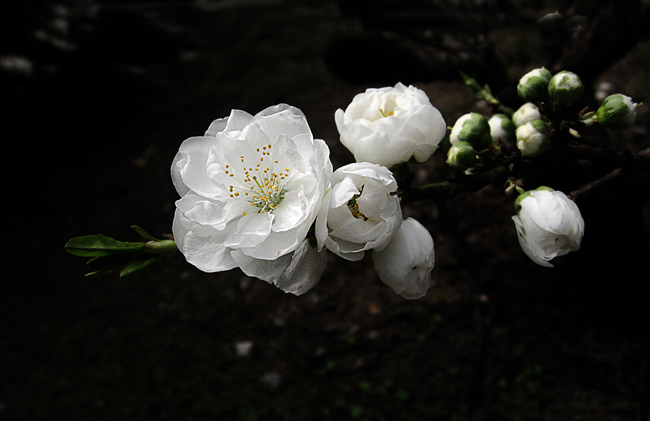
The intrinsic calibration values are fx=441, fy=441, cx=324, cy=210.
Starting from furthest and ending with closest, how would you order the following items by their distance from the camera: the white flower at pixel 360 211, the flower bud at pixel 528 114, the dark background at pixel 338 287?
the dark background at pixel 338 287, the flower bud at pixel 528 114, the white flower at pixel 360 211

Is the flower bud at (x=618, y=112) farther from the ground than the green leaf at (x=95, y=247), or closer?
farther from the ground

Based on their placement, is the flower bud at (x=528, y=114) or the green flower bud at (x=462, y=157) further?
the flower bud at (x=528, y=114)

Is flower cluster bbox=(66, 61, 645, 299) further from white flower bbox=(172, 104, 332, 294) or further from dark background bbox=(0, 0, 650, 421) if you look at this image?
dark background bbox=(0, 0, 650, 421)

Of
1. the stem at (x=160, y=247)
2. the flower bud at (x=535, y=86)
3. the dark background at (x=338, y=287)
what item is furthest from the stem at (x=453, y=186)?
the dark background at (x=338, y=287)

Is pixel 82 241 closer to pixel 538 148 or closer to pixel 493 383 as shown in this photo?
pixel 538 148

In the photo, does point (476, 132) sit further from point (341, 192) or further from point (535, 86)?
point (341, 192)

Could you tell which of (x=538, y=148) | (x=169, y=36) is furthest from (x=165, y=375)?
(x=169, y=36)

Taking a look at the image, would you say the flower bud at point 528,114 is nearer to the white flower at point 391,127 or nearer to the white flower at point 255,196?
the white flower at point 391,127
